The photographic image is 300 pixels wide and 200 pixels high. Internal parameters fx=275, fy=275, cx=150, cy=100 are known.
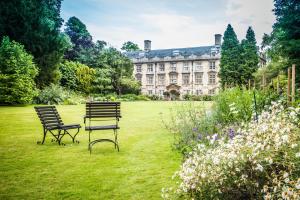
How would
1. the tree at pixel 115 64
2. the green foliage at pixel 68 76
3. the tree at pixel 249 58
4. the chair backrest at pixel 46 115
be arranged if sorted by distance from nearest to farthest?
the chair backrest at pixel 46 115, the green foliage at pixel 68 76, the tree at pixel 249 58, the tree at pixel 115 64

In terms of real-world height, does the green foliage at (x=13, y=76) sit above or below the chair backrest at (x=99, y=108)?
above

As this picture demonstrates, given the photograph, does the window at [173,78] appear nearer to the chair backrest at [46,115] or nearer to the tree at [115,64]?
the tree at [115,64]

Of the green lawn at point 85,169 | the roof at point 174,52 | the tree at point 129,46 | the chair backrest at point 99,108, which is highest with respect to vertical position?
the tree at point 129,46

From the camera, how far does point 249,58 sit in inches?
1729

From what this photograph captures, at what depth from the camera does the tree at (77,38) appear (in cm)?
5076

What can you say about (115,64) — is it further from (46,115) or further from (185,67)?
(46,115)

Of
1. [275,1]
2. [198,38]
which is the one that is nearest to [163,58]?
[198,38]

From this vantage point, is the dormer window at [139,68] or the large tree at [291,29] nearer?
the large tree at [291,29]

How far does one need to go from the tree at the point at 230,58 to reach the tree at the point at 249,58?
29.6 inches

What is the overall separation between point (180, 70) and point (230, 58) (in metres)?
13.6

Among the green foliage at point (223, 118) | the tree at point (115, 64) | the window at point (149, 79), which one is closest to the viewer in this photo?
the green foliage at point (223, 118)

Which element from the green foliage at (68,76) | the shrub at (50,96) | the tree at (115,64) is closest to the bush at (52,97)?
the shrub at (50,96)

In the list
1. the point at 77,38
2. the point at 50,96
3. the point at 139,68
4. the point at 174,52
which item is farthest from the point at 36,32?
the point at 174,52

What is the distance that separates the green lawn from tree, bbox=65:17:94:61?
43317 mm
